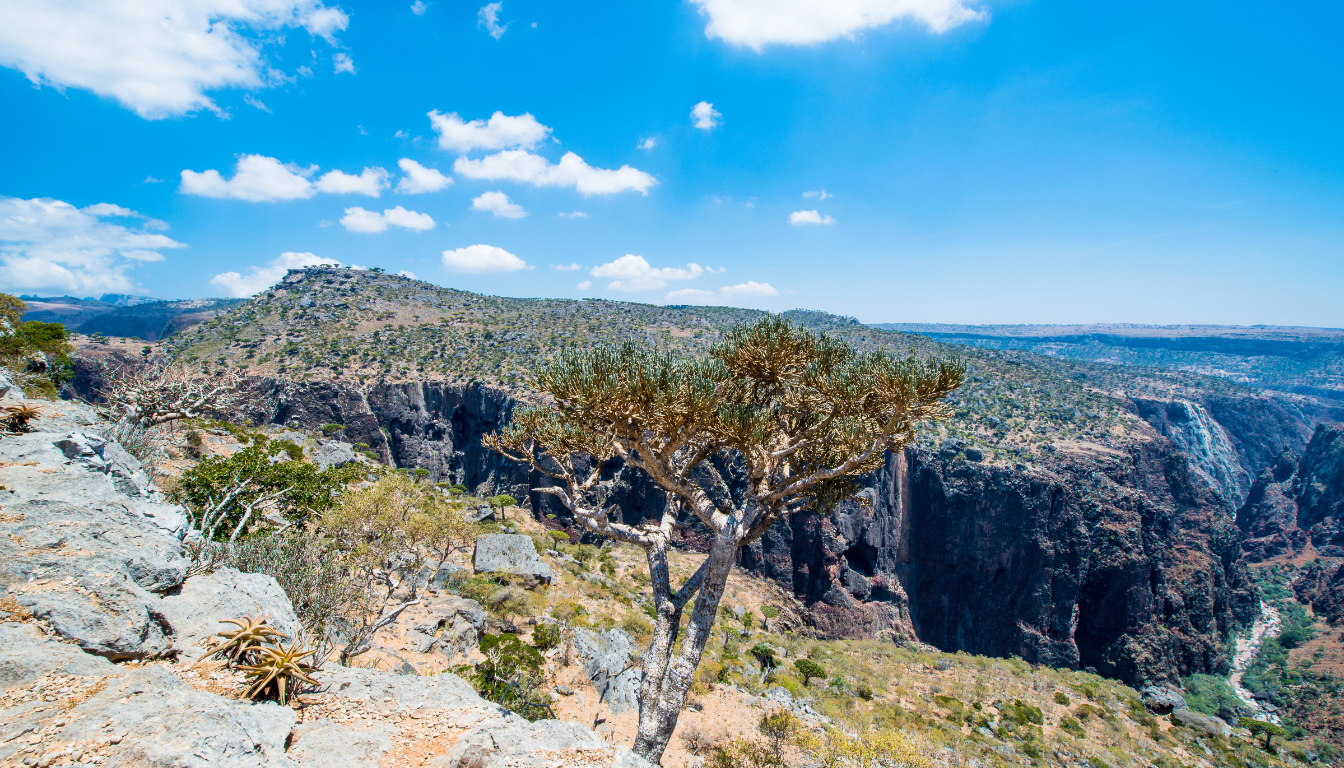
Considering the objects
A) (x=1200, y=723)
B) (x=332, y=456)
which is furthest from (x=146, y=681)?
(x=1200, y=723)

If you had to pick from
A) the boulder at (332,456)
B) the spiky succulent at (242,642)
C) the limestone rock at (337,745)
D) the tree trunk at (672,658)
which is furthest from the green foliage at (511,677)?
the boulder at (332,456)

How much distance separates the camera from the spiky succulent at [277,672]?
18.8 feet

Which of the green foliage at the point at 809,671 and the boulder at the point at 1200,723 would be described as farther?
the boulder at the point at 1200,723

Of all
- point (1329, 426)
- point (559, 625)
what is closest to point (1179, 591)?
point (559, 625)

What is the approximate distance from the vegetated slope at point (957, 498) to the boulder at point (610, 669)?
2100cm

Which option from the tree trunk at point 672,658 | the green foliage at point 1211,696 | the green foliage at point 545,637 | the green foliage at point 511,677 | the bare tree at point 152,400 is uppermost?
the bare tree at point 152,400

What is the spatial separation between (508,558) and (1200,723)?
3525 centimetres

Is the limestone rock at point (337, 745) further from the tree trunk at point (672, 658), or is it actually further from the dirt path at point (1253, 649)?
the dirt path at point (1253, 649)

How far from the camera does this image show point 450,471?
52344 mm

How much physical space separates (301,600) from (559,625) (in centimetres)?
881

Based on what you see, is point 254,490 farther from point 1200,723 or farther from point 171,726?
point 1200,723

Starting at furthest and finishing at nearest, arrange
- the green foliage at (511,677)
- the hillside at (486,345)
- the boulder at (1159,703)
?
the hillside at (486,345), the boulder at (1159,703), the green foliage at (511,677)

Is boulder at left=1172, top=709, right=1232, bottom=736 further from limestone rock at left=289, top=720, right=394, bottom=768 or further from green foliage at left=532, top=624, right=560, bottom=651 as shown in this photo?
limestone rock at left=289, top=720, right=394, bottom=768

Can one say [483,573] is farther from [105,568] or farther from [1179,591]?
[1179,591]
